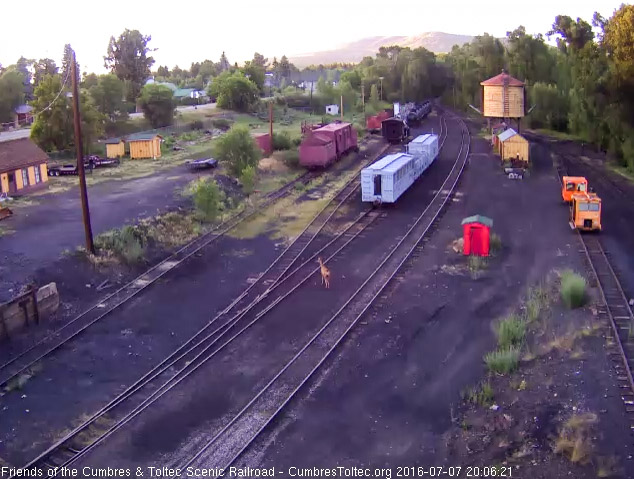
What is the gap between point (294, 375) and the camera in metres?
13.9

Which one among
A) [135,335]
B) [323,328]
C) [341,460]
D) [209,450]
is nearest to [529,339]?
[323,328]

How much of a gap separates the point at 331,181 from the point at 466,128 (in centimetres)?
3212

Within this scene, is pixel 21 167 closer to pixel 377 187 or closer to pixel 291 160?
pixel 291 160

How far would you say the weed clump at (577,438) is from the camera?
10.3 metres

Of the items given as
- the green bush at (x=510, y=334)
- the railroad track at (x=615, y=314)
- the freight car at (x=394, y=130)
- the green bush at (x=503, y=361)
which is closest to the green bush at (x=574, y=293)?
the railroad track at (x=615, y=314)

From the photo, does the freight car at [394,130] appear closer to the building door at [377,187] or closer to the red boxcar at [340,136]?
the red boxcar at [340,136]

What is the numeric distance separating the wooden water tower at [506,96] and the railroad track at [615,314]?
31.6 meters

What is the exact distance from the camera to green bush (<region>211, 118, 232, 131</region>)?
65.6m

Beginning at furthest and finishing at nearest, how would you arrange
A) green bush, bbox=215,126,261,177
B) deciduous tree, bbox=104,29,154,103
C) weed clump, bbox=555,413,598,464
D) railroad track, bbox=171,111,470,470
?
deciduous tree, bbox=104,29,154,103
green bush, bbox=215,126,261,177
railroad track, bbox=171,111,470,470
weed clump, bbox=555,413,598,464

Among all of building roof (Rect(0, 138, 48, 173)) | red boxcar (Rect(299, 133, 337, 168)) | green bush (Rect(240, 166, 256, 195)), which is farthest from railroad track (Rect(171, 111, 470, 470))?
building roof (Rect(0, 138, 48, 173))

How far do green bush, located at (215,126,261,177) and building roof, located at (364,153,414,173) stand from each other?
282 inches

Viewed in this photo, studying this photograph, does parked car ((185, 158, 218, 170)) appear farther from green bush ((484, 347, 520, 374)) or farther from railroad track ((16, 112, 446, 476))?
green bush ((484, 347, 520, 374))

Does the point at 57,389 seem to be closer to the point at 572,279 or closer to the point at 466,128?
the point at 572,279

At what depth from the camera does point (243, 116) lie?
7512cm
